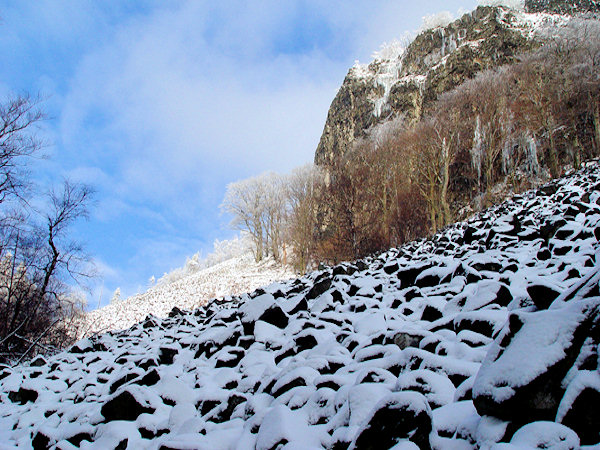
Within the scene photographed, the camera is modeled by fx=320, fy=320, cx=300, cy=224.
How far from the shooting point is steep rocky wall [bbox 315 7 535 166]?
113 feet

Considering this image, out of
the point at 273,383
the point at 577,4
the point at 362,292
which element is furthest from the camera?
the point at 577,4

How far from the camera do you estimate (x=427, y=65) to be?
39406 mm

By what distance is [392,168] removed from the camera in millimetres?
22812

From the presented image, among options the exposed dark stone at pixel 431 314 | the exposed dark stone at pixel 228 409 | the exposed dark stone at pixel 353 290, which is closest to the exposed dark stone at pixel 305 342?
the exposed dark stone at pixel 228 409

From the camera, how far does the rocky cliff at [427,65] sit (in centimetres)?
3412

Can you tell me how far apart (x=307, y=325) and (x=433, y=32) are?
158 feet

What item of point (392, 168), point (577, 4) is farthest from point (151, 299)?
point (577, 4)

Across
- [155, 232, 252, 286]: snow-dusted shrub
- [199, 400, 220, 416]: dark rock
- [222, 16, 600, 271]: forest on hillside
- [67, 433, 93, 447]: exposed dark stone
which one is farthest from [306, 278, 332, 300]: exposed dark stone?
[155, 232, 252, 286]: snow-dusted shrub

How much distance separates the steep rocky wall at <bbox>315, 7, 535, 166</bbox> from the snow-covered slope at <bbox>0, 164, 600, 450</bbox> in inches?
1085

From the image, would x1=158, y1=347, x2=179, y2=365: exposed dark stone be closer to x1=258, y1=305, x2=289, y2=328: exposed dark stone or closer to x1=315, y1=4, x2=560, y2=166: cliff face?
x1=258, y1=305, x2=289, y2=328: exposed dark stone

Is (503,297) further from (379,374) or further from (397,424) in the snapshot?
(397,424)

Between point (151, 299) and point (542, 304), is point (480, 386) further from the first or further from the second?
point (151, 299)

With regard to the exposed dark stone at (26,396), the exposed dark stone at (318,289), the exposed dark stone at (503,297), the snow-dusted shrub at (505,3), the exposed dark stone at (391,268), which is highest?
the snow-dusted shrub at (505,3)

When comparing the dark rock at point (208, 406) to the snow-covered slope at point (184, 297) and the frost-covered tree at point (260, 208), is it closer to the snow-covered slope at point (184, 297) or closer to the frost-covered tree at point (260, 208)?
the snow-covered slope at point (184, 297)
